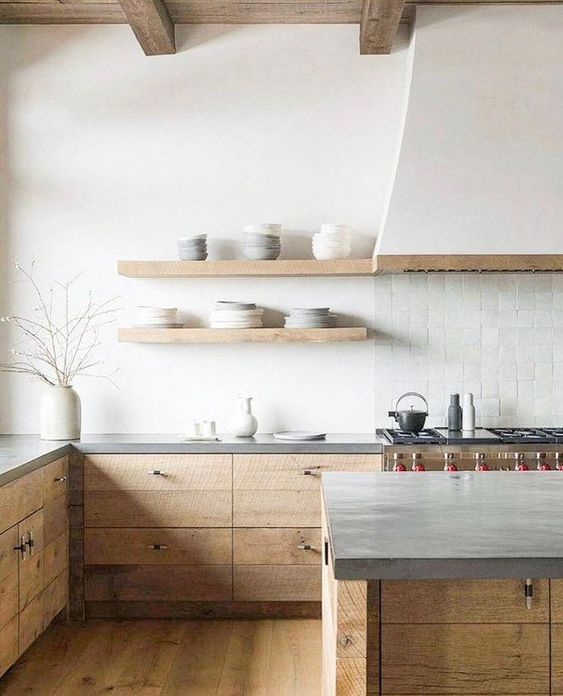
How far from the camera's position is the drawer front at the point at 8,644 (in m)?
3.42

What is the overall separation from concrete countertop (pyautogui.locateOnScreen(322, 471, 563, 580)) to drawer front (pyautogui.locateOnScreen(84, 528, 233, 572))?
1.55 metres

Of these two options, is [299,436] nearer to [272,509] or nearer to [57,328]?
[272,509]

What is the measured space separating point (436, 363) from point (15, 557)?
243 cm

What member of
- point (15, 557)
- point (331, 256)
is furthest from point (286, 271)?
point (15, 557)

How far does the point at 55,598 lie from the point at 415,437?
1.82 metres

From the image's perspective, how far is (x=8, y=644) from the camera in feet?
11.4

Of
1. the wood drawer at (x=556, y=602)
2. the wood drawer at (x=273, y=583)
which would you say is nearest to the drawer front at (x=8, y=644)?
the wood drawer at (x=273, y=583)

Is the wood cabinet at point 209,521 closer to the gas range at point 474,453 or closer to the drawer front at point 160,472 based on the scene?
the drawer front at point 160,472

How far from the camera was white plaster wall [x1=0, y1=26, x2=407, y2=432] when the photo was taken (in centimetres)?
499

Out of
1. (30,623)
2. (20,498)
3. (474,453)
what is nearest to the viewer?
(20,498)

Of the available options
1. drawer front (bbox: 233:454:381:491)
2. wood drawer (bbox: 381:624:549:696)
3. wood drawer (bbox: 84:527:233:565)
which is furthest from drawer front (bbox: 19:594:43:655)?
wood drawer (bbox: 381:624:549:696)

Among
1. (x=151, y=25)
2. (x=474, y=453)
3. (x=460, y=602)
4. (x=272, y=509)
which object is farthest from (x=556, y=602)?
(x=151, y=25)

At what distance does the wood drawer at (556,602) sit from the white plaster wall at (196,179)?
3086 mm

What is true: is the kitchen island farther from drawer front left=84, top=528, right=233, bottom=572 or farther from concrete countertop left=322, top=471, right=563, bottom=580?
drawer front left=84, top=528, right=233, bottom=572
